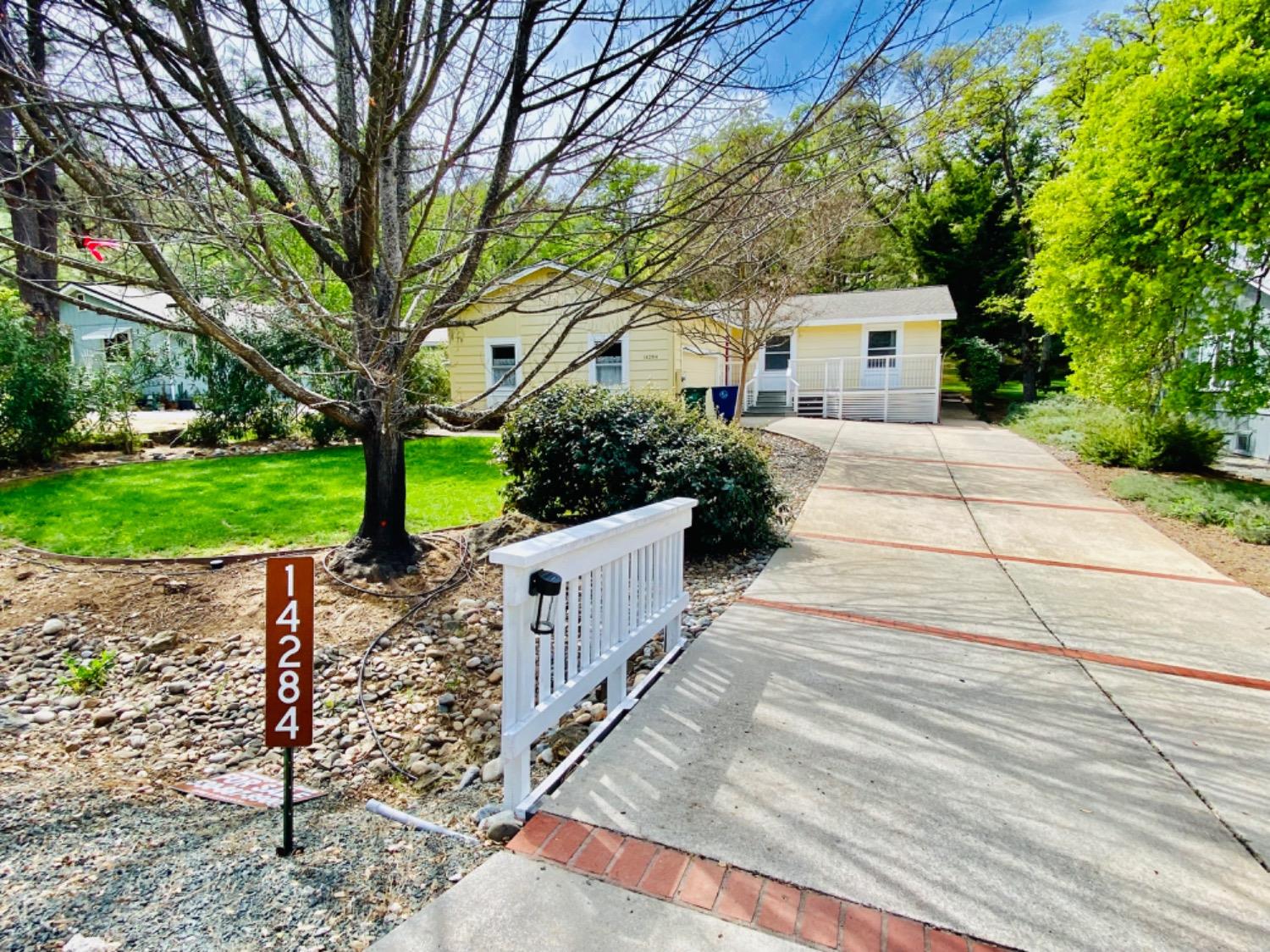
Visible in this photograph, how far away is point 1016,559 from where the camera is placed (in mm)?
5668

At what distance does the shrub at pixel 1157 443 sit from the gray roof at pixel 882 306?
7652 mm

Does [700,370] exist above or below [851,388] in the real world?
above

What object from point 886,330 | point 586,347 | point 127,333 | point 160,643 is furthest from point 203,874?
point 886,330

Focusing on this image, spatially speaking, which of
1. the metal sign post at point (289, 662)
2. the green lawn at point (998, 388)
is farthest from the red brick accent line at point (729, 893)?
the green lawn at point (998, 388)

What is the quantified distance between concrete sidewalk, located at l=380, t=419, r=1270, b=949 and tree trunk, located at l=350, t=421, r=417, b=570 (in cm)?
248

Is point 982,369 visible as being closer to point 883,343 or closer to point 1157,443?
point 883,343

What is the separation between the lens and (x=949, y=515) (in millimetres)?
7215

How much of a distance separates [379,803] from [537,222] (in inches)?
126

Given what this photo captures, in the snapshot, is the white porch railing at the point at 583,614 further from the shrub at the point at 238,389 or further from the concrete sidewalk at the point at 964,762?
the shrub at the point at 238,389

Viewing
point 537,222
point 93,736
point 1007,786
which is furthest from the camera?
Result: point 537,222

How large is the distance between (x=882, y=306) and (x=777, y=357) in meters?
3.32

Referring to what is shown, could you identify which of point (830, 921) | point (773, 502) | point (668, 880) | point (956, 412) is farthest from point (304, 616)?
point (956, 412)

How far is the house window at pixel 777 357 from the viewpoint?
63.7 ft

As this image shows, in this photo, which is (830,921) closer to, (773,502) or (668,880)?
(668,880)
